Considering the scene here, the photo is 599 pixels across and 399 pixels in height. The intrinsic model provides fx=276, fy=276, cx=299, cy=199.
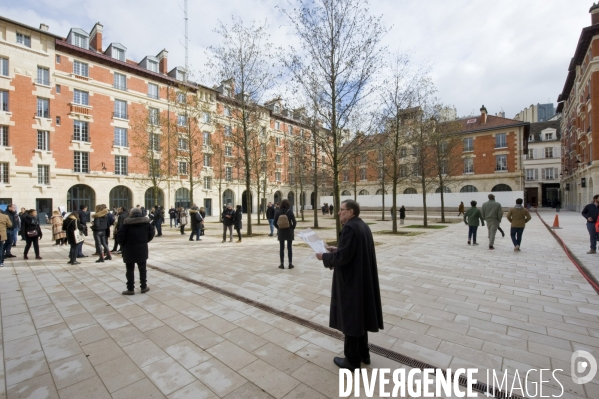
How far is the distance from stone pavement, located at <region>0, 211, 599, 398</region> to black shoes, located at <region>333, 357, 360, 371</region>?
0.41ft

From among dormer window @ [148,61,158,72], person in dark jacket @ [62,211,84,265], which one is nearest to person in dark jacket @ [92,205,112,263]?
person in dark jacket @ [62,211,84,265]

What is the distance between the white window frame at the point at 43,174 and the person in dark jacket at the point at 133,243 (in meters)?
29.0

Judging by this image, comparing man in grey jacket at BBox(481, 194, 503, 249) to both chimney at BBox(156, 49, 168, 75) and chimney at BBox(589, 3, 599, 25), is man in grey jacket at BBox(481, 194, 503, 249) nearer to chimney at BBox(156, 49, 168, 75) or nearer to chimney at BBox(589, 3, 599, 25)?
chimney at BBox(589, 3, 599, 25)

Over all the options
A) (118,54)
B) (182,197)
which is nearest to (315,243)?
(182,197)

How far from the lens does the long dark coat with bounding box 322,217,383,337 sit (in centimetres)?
295

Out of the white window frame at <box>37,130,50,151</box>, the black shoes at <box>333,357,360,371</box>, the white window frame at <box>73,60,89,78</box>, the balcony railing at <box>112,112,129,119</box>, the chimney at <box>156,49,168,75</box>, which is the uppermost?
the chimney at <box>156,49,168,75</box>

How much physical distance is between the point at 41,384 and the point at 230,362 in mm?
1974

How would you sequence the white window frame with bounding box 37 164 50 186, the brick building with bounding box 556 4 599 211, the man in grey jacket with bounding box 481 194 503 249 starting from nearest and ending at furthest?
the man in grey jacket with bounding box 481 194 503 249 → the white window frame with bounding box 37 164 50 186 → the brick building with bounding box 556 4 599 211

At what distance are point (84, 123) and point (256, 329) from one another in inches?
1353

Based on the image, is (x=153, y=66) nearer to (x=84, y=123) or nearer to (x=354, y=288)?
(x=84, y=123)

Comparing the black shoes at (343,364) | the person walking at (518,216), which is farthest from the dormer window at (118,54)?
the black shoes at (343,364)

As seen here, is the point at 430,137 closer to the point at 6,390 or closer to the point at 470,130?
the point at 6,390

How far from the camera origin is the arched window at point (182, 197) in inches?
1383

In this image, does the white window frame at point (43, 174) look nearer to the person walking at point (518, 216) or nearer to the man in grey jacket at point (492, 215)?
the man in grey jacket at point (492, 215)
